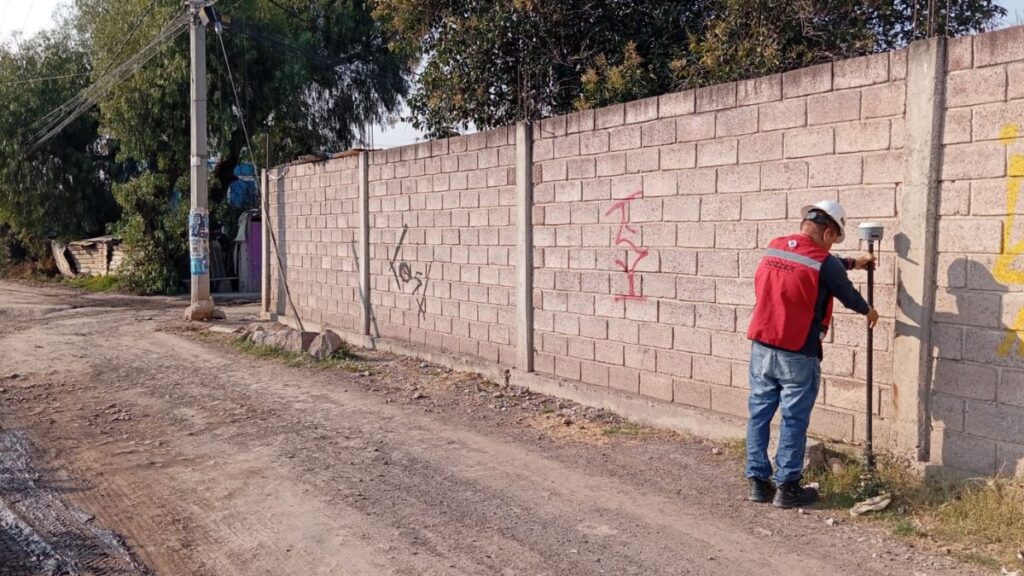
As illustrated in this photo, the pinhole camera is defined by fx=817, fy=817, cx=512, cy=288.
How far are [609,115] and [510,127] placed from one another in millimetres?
1284

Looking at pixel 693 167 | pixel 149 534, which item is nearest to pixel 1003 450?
pixel 693 167

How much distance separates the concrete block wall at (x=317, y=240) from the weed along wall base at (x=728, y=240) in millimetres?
910

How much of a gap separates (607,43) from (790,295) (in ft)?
24.0

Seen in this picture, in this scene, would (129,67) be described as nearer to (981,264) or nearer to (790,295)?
(790,295)

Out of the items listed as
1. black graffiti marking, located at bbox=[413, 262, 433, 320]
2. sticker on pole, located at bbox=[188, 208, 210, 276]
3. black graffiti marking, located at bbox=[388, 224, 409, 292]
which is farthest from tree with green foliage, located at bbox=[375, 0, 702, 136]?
sticker on pole, located at bbox=[188, 208, 210, 276]

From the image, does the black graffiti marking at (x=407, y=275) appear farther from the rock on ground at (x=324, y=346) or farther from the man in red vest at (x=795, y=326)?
the man in red vest at (x=795, y=326)

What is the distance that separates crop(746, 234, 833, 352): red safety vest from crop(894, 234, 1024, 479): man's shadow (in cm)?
69

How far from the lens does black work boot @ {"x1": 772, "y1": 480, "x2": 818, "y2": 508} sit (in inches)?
177

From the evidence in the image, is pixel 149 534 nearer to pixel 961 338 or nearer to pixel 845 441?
pixel 845 441

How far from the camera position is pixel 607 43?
1091 centimetres

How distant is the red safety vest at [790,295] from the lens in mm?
4371

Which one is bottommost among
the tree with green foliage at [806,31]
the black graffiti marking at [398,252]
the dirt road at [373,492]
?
the dirt road at [373,492]

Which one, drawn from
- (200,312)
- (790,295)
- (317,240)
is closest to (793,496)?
(790,295)

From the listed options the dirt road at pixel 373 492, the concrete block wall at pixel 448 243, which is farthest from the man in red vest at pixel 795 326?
the concrete block wall at pixel 448 243
